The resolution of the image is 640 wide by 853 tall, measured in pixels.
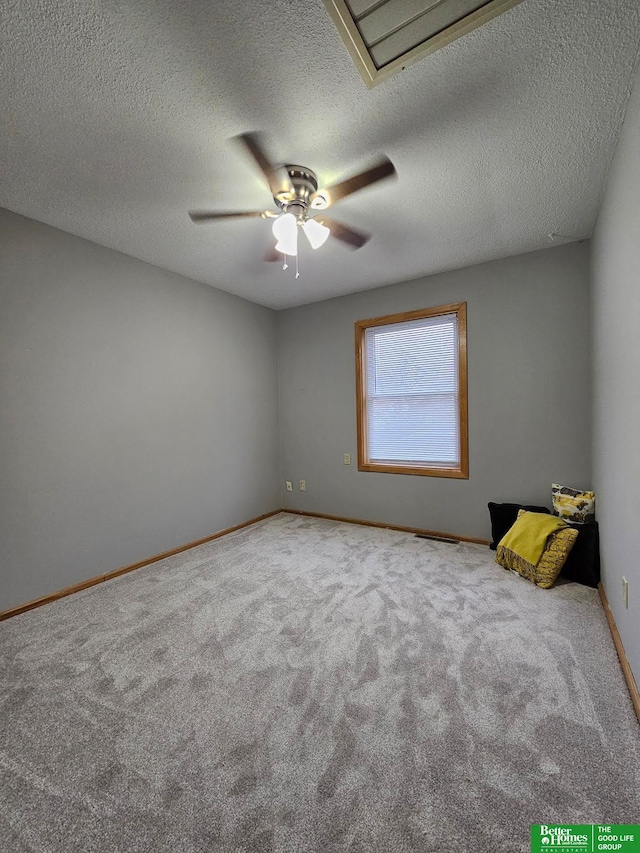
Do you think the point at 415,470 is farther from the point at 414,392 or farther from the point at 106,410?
the point at 106,410

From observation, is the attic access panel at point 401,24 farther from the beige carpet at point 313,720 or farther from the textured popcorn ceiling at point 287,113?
the beige carpet at point 313,720

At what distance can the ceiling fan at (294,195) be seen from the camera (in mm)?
1870

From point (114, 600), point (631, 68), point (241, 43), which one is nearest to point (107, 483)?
point (114, 600)

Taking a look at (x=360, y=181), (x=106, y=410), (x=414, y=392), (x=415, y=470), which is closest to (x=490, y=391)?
(x=414, y=392)

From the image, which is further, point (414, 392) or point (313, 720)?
point (414, 392)

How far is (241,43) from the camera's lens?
4.20ft

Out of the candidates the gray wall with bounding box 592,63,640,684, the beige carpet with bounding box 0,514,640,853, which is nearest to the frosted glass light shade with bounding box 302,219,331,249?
the gray wall with bounding box 592,63,640,684

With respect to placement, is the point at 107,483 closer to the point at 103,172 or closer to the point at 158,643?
the point at 158,643

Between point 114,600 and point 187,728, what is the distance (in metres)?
1.35

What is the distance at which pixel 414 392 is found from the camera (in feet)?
12.3

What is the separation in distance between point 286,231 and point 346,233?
0.78m

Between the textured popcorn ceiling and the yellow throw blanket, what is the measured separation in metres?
2.13

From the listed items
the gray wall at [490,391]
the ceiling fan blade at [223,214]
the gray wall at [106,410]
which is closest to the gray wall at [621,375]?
the gray wall at [490,391]

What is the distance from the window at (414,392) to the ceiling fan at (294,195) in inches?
69.5
